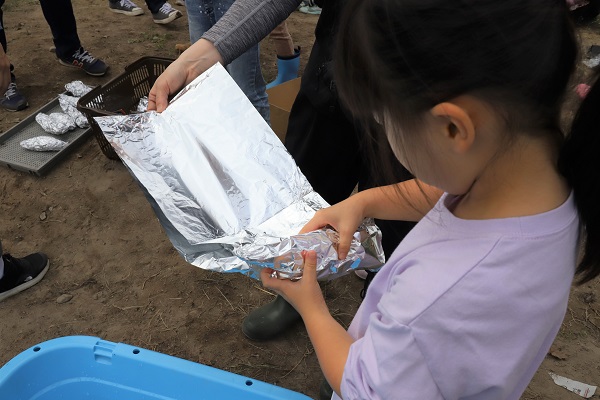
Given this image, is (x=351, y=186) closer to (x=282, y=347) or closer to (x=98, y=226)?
(x=282, y=347)

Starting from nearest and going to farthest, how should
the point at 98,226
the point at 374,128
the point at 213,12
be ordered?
the point at 374,128 → the point at 213,12 → the point at 98,226

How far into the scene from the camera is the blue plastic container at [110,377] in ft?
3.30

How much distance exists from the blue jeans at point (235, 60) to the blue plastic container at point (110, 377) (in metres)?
0.85

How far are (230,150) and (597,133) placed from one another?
61cm

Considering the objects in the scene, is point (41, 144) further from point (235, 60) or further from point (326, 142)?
point (326, 142)

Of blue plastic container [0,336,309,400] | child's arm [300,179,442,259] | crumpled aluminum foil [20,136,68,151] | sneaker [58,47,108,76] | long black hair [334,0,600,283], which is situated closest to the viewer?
long black hair [334,0,600,283]

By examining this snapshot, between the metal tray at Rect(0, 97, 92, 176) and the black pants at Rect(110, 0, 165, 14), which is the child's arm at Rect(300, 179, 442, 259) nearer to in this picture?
the metal tray at Rect(0, 97, 92, 176)

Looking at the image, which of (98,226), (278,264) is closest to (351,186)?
(278,264)

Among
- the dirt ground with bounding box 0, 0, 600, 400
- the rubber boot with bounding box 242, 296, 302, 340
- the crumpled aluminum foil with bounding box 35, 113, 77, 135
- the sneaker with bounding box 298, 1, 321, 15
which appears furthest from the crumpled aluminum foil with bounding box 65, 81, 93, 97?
the sneaker with bounding box 298, 1, 321, 15

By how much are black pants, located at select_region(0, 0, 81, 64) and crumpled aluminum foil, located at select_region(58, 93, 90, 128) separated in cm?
36

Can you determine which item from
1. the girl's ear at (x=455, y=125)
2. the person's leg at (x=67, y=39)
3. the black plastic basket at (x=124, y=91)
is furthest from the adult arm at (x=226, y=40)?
the person's leg at (x=67, y=39)

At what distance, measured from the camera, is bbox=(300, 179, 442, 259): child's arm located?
0.72 meters

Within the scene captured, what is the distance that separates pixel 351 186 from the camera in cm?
115

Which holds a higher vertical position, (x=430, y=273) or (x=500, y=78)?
(x=500, y=78)
